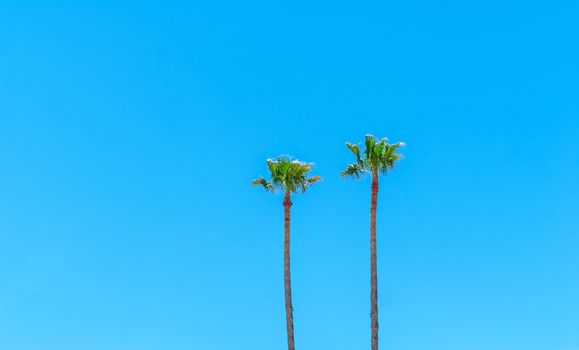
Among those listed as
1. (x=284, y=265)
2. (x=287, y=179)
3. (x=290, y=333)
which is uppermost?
(x=287, y=179)

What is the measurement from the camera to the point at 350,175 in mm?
63000

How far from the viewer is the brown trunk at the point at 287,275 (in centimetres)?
6016

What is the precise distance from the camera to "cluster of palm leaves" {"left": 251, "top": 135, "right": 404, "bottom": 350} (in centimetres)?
5991

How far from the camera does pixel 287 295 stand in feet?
200

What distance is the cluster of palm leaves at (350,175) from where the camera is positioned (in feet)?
197

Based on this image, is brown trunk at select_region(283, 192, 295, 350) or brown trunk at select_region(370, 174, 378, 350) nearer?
brown trunk at select_region(370, 174, 378, 350)

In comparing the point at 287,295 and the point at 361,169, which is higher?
the point at 361,169

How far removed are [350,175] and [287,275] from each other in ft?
22.6

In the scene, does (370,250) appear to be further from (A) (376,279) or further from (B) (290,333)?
(B) (290,333)

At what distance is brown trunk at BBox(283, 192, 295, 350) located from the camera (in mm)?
60156

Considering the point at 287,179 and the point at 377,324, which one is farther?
the point at 287,179

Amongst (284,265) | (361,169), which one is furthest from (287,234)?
(361,169)

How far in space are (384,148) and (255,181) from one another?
7.98m

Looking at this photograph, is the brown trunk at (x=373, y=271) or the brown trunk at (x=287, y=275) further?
the brown trunk at (x=287, y=275)
